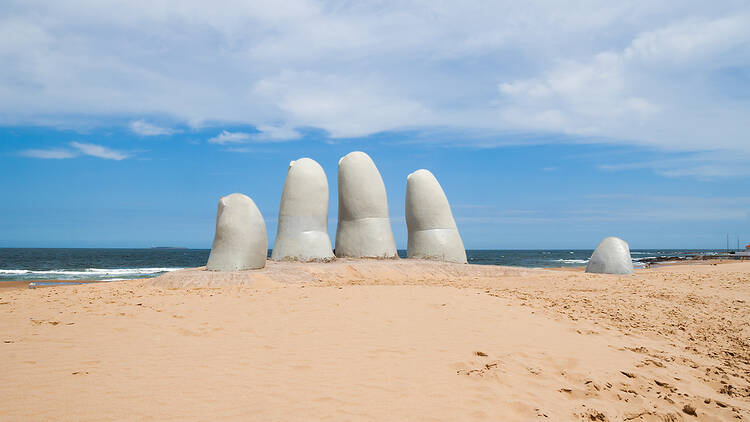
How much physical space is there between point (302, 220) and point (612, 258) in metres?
10.1

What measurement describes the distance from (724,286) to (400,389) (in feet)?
37.1

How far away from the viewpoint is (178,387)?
3.60 meters

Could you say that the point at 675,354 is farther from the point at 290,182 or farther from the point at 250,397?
the point at 290,182

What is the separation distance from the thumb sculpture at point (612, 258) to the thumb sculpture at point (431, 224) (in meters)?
4.35

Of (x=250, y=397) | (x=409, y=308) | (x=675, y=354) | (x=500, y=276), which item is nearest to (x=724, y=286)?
(x=500, y=276)

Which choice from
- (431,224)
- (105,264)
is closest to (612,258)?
(431,224)

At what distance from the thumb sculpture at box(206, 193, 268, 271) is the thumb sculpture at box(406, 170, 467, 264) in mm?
5785

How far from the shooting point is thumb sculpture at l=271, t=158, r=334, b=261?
14.8 meters

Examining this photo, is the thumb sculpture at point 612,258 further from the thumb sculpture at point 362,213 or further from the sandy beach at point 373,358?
the sandy beach at point 373,358

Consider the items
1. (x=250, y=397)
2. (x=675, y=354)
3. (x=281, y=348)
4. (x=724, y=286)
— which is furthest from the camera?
(x=724, y=286)

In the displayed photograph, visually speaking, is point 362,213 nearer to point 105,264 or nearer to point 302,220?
point 302,220

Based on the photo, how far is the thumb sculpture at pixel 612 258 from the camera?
15.5m

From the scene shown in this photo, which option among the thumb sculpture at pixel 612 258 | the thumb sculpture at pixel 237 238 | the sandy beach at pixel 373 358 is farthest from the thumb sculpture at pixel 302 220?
the thumb sculpture at pixel 612 258

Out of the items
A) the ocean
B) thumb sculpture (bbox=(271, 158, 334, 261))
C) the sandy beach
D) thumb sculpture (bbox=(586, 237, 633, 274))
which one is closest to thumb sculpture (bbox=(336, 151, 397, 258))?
thumb sculpture (bbox=(271, 158, 334, 261))
